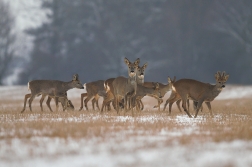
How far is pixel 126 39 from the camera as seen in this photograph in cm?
5072

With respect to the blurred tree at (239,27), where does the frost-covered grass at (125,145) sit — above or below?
below

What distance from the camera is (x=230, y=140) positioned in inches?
301

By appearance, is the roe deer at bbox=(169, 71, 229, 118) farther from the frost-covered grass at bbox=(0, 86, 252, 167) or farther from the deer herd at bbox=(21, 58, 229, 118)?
the frost-covered grass at bbox=(0, 86, 252, 167)

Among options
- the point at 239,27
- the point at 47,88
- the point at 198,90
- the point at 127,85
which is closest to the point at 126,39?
the point at 239,27

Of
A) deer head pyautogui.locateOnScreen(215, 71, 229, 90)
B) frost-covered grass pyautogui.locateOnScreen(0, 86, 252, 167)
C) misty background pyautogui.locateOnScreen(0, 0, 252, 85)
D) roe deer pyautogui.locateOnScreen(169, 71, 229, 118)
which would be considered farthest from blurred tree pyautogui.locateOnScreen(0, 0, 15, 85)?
frost-covered grass pyautogui.locateOnScreen(0, 86, 252, 167)

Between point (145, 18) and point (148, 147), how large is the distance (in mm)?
45154

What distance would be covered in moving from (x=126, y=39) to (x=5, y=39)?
41.6 feet

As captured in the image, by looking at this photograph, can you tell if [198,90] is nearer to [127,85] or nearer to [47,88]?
[127,85]

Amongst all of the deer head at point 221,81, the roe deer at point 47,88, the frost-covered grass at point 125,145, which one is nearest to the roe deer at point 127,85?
the deer head at point 221,81

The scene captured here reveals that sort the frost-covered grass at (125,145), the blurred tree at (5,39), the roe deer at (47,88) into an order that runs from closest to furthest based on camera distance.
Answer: the frost-covered grass at (125,145) → the roe deer at (47,88) → the blurred tree at (5,39)

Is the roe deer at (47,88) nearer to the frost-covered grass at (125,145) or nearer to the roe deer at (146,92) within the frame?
the roe deer at (146,92)

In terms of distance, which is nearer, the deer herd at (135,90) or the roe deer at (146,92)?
the deer herd at (135,90)

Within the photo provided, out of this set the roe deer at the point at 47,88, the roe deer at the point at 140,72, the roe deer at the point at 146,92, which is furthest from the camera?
the roe deer at the point at 47,88

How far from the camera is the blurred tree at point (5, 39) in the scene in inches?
1665
